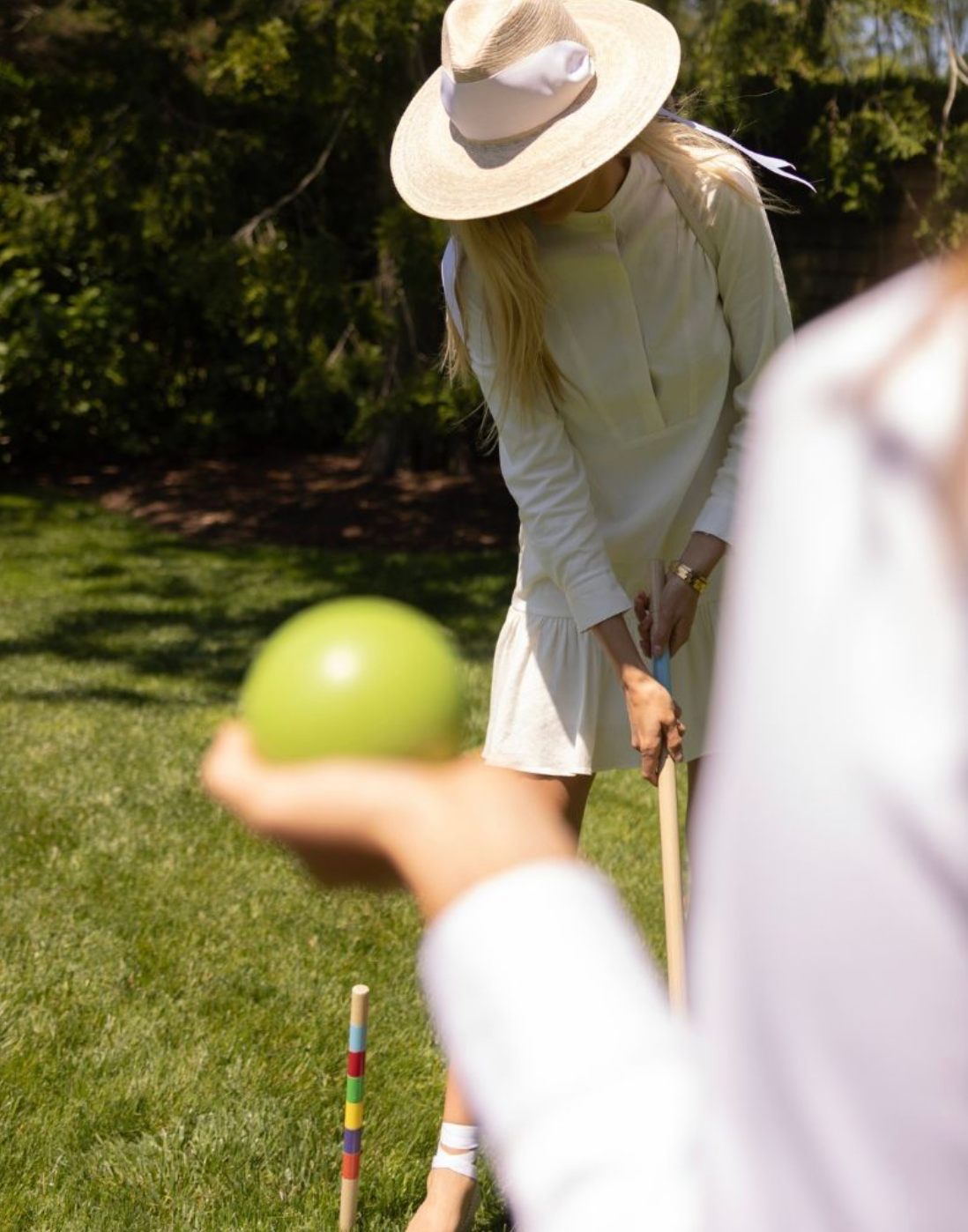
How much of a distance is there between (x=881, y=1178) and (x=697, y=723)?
2.66 metres

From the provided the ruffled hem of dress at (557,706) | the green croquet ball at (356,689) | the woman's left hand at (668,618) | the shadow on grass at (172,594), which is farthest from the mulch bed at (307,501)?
the green croquet ball at (356,689)

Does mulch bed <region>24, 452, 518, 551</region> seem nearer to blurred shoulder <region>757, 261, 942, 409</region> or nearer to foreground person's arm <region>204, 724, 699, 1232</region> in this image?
foreground person's arm <region>204, 724, 699, 1232</region>

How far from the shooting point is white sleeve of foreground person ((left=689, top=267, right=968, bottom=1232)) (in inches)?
22.0

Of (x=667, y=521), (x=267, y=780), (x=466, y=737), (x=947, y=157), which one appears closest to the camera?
(x=267, y=780)

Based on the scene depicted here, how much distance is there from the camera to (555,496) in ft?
9.48

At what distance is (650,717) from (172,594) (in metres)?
6.75

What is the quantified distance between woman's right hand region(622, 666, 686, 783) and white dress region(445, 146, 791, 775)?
15 cm

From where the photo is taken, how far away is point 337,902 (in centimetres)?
458

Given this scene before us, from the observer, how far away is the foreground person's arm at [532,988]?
2.53ft

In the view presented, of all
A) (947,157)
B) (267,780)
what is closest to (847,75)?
(947,157)

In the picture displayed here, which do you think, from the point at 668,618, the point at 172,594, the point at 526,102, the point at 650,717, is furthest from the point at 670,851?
the point at 172,594

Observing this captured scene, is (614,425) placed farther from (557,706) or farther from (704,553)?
(557,706)

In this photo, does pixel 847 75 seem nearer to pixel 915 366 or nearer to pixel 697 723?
pixel 697 723

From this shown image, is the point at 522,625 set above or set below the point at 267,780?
below
